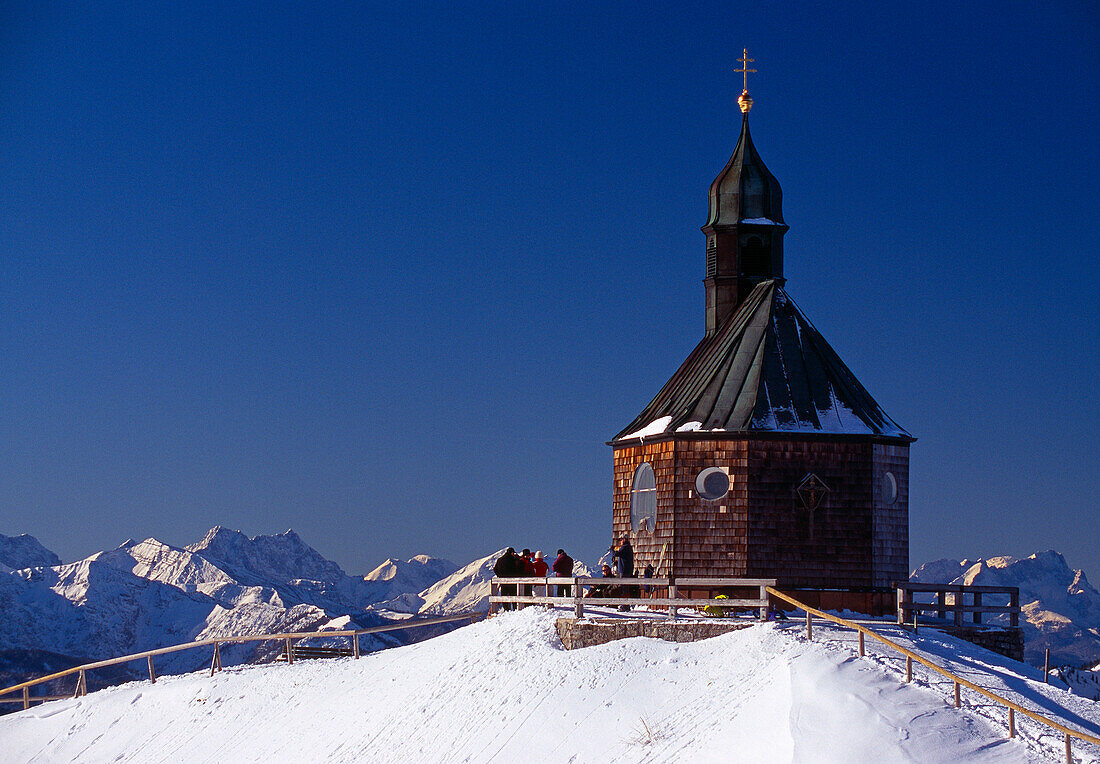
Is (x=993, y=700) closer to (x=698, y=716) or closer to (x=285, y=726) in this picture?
(x=698, y=716)

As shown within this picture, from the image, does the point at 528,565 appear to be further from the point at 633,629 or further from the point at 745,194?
the point at 745,194

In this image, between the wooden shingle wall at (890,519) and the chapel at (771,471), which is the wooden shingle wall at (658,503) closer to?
the chapel at (771,471)

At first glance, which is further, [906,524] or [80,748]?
[906,524]

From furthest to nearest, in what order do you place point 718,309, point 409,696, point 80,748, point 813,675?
point 718,309 < point 80,748 < point 409,696 < point 813,675

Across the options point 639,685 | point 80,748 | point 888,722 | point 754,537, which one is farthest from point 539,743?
point 80,748

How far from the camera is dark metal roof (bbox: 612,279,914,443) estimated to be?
36.2 m

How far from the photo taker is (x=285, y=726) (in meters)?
31.1

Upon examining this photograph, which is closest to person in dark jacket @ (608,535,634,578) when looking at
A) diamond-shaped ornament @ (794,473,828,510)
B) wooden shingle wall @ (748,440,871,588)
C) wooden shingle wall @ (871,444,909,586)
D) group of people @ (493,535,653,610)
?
group of people @ (493,535,653,610)

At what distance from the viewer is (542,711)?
27.4 metres

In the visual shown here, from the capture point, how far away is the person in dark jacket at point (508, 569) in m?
36.2

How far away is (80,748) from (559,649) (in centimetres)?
1200

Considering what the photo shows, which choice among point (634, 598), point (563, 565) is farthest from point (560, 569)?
point (634, 598)

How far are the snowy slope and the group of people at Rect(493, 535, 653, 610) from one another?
2217 millimetres

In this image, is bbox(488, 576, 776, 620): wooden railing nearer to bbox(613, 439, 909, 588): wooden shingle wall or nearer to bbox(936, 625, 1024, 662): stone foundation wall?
bbox(613, 439, 909, 588): wooden shingle wall
